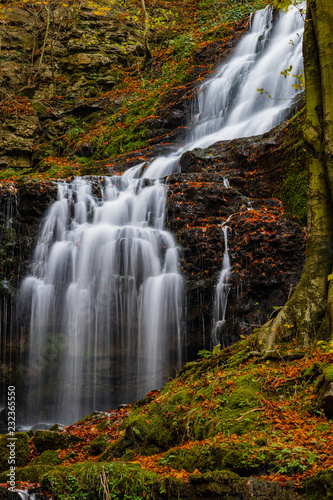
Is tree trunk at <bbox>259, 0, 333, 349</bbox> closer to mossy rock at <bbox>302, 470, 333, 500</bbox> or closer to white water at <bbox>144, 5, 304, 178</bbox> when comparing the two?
mossy rock at <bbox>302, 470, 333, 500</bbox>

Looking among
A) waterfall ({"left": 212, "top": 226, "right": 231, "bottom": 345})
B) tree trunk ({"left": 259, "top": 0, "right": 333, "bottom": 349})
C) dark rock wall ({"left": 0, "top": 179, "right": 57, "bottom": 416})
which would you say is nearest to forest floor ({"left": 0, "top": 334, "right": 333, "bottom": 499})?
tree trunk ({"left": 259, "top": 0, "right": 333, "bottom": 349})

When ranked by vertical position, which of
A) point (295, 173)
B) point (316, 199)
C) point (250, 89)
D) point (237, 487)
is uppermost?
point (250, 89)

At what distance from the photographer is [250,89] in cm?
1653

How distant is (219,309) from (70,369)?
3.89m

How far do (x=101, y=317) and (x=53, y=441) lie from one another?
4665mm

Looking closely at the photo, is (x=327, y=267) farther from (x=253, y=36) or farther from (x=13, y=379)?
(x=253, y=36)

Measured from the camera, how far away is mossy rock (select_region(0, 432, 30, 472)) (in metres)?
4.69

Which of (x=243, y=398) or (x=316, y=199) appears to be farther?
(x=316, y=199)

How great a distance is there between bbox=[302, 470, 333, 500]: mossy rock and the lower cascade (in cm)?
694

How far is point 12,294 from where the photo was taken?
10.6m

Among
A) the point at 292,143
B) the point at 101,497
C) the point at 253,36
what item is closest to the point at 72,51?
the point at 253,36

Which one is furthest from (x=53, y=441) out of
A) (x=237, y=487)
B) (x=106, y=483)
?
(x=237, y=487)

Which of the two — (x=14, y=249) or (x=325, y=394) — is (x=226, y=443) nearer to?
(x=325, y=394)

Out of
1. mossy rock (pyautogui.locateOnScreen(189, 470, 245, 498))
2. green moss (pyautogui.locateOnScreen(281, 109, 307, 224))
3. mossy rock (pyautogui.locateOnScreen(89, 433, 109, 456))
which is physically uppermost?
green moss (pyautogui.locateOnScreen(281, 109, 307, 224))
